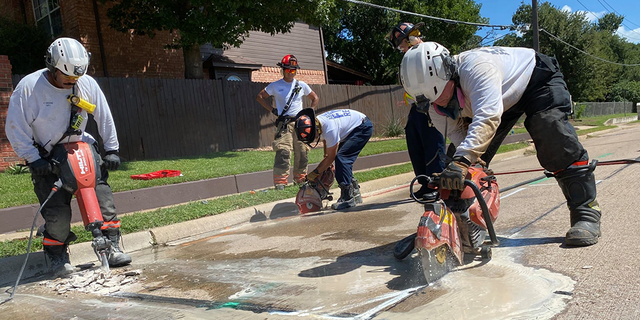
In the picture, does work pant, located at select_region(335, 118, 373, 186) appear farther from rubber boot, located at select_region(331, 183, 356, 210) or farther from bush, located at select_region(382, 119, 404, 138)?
bush, located at select_region(382, 119, 404, 138)

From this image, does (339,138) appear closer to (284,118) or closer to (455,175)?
(284,118)

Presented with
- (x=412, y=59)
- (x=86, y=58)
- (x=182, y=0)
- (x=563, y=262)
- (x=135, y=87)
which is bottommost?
(x=563, y=262)

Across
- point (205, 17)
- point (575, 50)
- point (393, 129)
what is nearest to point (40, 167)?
point (205, 17)

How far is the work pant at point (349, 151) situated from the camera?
6113mm

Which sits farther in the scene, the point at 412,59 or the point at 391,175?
the point at 391,175

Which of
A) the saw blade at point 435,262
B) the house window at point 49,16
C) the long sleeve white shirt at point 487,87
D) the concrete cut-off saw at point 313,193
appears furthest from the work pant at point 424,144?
the house window at point 49,16

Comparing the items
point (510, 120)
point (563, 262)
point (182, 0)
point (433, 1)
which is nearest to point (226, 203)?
point (510, 120)

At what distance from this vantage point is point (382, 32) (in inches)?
1179

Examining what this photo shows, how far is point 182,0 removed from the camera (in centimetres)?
1257

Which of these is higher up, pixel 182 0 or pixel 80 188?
pixel 182 0

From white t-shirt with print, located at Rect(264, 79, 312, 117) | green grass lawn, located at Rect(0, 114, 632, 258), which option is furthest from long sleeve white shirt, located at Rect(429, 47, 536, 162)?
white t-shirt with print, located at Rect(264, 79, 312, 117)

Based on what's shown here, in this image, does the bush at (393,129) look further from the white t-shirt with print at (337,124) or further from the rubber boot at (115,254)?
the rubber boot at (115,254)

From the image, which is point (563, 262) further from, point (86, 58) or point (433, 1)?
point (433, 1)

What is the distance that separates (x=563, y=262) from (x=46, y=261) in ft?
13.3
